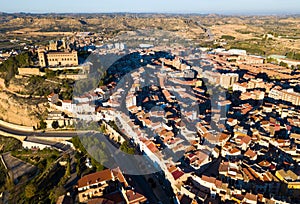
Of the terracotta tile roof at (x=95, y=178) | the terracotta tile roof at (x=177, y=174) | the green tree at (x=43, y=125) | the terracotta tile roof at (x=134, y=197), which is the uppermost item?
the terracotta tile roof at (x=177, y=174)

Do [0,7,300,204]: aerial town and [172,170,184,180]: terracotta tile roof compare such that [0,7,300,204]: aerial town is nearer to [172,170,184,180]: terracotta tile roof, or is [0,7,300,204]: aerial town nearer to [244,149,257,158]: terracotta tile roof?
[172,170,184,180]: terracotta tile roof

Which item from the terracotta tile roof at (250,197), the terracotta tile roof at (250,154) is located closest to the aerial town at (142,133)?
the terracotta tile roof at (250,197)

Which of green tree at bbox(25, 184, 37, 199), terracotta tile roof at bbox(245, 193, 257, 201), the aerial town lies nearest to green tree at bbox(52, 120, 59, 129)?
the aerial town

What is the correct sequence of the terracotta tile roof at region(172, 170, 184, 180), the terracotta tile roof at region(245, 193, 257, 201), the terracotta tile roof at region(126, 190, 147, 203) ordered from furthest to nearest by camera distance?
the terracotta tile roof at region(172, 170, 184, 180) → the terracotta tile roof at region(126, 190, 147, 203) → the terracotta tile roof at region(245, 193, 257, 201)

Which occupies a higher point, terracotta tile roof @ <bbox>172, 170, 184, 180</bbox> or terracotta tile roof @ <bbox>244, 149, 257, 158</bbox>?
terracotta tile roof @ <bbox>244, 149, 257, 158</bbox>

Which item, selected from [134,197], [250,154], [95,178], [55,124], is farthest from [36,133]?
[250,154]

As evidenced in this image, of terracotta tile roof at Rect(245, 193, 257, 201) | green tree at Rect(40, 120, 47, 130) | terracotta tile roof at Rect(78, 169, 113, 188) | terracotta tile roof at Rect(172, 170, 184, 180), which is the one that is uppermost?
terracotta tile roof at Rect(245, 193, 257, 201)

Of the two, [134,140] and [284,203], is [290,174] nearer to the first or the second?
[284,203]

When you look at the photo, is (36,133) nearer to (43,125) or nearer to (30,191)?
(43,125)

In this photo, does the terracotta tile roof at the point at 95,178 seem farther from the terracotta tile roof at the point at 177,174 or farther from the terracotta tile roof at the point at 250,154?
the terracotta tile roof at the point at 250,154
